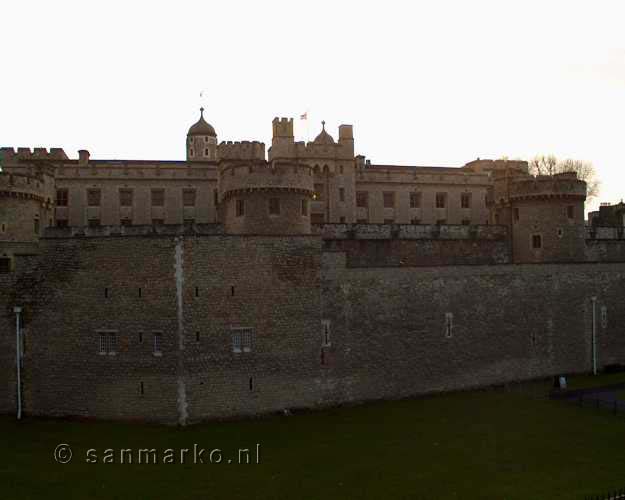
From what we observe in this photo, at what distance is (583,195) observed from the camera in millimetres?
45000

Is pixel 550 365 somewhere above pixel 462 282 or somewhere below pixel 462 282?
below

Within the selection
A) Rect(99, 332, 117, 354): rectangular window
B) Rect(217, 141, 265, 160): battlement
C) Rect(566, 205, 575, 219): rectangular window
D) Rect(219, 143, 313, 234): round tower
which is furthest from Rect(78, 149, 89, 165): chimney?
Rect(566, 205, 575, 219): rectangular window

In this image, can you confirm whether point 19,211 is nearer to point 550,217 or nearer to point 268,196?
point 268,196

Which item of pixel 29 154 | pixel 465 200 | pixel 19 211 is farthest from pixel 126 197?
pixel 465 200

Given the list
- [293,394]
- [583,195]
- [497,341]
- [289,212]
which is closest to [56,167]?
[289,212]

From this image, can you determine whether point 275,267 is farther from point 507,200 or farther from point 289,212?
point 507,200

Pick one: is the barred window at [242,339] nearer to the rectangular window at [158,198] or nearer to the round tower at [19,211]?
the round tower at [19,211]

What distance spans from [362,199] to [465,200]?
372 inches

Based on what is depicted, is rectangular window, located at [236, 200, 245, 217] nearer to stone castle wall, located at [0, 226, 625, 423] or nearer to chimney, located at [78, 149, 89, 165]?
stone castle wall, located at [0, 226, 625, 423]

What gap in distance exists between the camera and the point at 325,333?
32.5m

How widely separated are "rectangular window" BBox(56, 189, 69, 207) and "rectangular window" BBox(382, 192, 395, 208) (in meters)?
24.4

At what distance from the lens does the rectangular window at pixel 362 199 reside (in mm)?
55869

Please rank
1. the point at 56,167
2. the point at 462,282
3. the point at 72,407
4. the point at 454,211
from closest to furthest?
the point at 72,407, the point at 462,282, the point at 56,167, the point at 454,211

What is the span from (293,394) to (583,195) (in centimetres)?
2485
